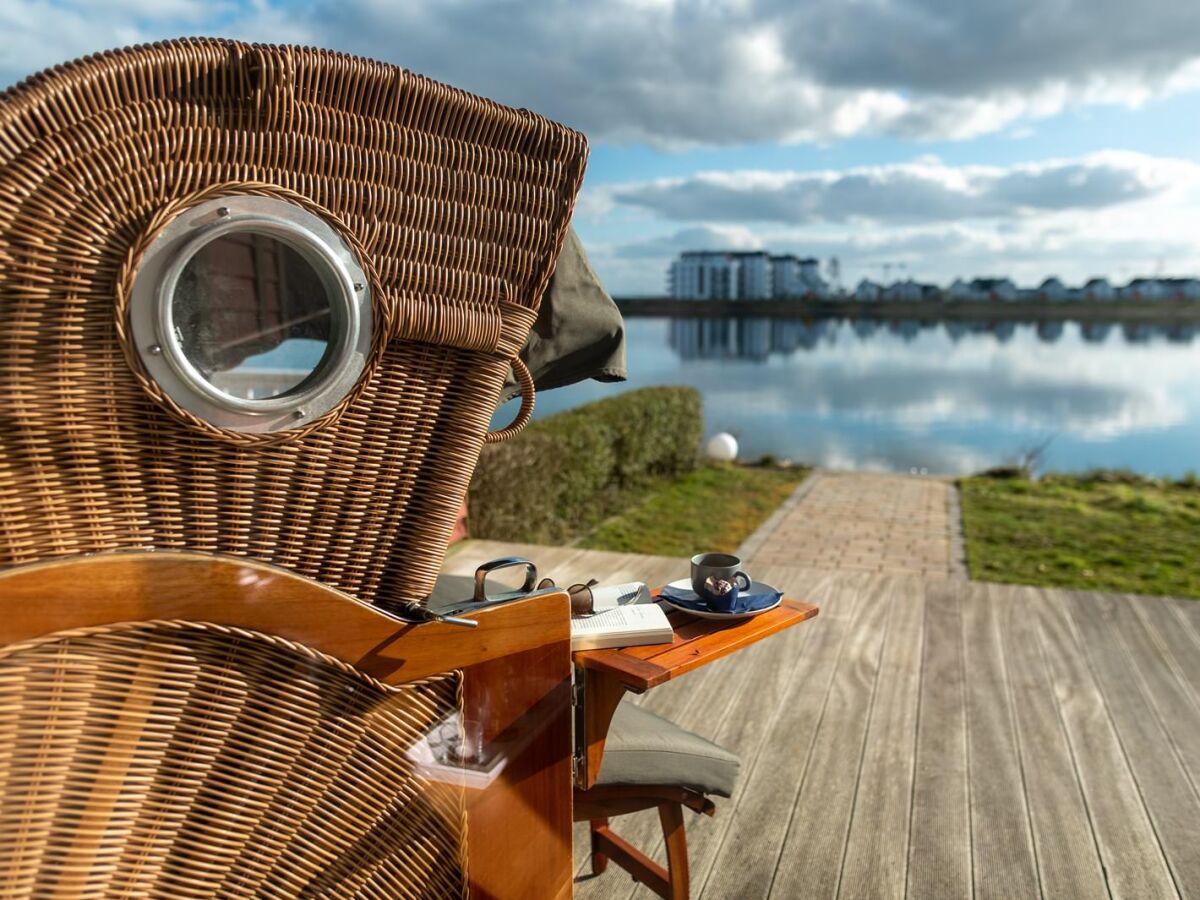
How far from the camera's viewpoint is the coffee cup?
5.30 ft

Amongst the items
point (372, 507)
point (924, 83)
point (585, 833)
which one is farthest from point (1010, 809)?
point (924, 83)

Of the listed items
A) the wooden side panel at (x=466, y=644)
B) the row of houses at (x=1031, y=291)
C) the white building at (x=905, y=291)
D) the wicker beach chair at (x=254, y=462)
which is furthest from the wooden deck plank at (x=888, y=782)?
the white building at (x=905, y=291)

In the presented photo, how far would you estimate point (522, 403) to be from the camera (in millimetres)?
1329

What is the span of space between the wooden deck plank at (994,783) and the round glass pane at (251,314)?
1.89 m

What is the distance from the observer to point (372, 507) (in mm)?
1120

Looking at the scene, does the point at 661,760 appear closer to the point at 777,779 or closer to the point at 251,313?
the point at 777,779

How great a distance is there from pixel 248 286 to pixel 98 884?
0.65m

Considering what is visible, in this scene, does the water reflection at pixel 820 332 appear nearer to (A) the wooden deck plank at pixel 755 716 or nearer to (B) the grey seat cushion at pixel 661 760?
(A) the wooden deck plank at pixel 755 716

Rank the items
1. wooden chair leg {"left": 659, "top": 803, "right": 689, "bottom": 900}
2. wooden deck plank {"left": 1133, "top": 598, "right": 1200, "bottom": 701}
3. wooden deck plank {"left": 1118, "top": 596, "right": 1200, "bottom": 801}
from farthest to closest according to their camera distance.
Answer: wooden deck plank {"left": 1133, "top": 598, "right": 1200, "bottom": 701}, wooden deck plank {"left": 1118, "top": 596, "right": 1200, "bottom": 801}, wooden chair leg {"left": 659, "top": 803, "right": 689, "bottom": 900}

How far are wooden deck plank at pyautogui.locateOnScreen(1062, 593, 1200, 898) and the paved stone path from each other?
1268 millimetres

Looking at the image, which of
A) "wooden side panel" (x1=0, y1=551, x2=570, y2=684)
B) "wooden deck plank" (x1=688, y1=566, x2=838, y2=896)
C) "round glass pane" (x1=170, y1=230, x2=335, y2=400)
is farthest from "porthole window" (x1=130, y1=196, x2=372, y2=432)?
"wooden deck plank" (x1=688, y1=566, x2=838, y2=896)

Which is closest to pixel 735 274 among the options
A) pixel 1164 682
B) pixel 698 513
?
pixel 698 513

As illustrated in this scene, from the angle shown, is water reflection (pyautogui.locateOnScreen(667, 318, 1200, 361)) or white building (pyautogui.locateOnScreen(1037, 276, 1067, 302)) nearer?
water reflection (pyautogui.locateOnScreen(667, 318, 1200, 361))

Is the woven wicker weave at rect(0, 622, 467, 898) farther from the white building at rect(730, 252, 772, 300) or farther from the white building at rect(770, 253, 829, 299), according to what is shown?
the white building at rect(730, 252, 772, 300)
